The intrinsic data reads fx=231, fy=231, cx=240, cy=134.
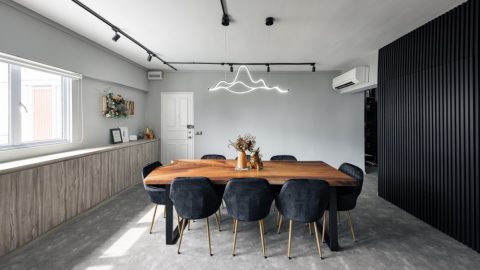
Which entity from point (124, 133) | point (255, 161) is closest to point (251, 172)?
point (255, 161)

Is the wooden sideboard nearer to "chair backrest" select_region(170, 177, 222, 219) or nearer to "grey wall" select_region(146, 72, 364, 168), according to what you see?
"chair backrest" select_region(170, 177, 222, 219)

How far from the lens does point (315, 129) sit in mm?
6438

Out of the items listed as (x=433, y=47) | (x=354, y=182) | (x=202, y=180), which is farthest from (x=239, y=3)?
(x=433, y=47)

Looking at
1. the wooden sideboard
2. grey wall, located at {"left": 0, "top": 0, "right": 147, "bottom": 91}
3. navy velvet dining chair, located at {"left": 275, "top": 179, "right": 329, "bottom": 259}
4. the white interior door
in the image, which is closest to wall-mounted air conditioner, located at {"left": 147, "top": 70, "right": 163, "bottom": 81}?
the white interior door

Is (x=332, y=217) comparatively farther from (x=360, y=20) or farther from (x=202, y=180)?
(x=360, y=20)

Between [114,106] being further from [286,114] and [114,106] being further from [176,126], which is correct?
[286,114]

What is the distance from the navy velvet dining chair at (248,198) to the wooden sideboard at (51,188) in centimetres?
226

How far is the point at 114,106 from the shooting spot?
4766 mm

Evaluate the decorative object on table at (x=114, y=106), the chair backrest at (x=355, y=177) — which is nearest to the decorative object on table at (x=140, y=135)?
the decorative object on table at (x=114, y=106)

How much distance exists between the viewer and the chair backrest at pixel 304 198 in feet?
7.70

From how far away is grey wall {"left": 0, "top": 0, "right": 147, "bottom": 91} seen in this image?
8.99 feet

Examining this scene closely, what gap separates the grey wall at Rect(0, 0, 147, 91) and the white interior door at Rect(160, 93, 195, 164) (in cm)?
164

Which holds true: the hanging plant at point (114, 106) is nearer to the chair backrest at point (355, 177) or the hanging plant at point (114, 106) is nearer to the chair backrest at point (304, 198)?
the chair backrest at point (304, 198)

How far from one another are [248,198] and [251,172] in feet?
1.80
